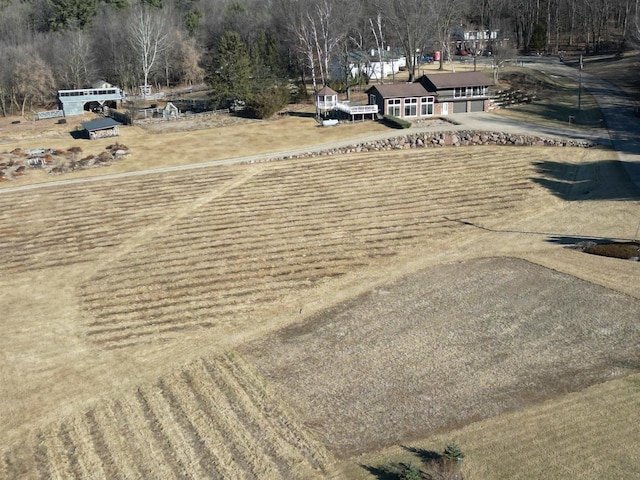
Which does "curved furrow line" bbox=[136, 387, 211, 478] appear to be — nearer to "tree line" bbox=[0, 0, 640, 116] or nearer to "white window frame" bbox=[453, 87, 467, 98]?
"tree line" bbox=[0, 0, 640, 116]

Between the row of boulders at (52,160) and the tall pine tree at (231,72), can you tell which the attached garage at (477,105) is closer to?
the tall pine tree at (231,72)

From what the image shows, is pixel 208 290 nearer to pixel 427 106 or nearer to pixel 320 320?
pixel 320 320

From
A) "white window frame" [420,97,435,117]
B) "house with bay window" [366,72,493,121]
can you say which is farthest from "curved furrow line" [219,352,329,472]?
"white window frame" [420,97,435,117]

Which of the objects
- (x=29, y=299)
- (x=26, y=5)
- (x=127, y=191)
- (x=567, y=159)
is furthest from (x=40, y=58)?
(x=567, y=159)

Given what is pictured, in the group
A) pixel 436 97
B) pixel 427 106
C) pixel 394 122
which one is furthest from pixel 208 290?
pixel 436 97

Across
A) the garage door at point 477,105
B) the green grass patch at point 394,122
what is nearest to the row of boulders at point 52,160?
the green grass patch at point 394,122

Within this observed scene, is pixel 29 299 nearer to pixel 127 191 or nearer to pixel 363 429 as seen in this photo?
pixel 127 191
